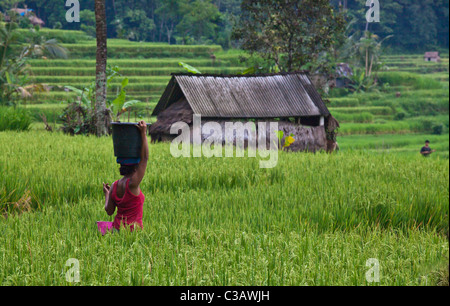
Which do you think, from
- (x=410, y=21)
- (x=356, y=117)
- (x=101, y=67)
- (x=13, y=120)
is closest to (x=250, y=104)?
(x=101, y=67)

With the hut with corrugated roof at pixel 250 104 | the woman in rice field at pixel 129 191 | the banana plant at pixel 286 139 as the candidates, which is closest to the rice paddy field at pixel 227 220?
the woman in rice field at pixel 129 191

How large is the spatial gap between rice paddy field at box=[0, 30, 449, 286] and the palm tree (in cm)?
219

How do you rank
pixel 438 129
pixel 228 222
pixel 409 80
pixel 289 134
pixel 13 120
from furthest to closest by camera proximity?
pixel 409 80 < pixel 438 129 < pixel 289 134 < pixel 13 120 < pixel 228 222

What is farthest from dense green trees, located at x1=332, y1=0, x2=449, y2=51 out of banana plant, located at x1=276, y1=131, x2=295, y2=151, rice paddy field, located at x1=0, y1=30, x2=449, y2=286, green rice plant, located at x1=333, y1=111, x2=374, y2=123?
rice paddy field, located at x1=0, y1=30, x2=449, y2=286

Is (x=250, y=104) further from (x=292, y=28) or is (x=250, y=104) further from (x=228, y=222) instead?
(x=228, y=222)

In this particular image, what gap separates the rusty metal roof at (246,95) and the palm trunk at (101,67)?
5.34ft

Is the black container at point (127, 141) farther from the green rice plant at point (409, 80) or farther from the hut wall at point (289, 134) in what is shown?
the green rice plant at point (409, 80)

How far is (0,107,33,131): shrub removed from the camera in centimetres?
1215

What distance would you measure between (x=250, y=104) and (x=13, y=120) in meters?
5.70

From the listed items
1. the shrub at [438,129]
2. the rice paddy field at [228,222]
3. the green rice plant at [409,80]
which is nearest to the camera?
the rice paddy field at [228,222]

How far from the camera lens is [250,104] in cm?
1273

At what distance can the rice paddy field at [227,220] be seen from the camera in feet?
9.78

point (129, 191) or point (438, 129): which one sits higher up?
point (129, 191)

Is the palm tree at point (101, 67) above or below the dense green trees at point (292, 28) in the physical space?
below
